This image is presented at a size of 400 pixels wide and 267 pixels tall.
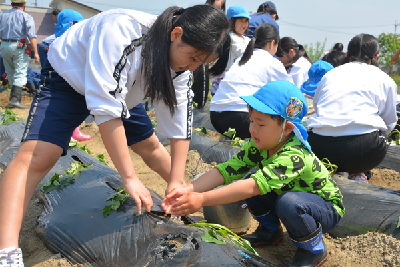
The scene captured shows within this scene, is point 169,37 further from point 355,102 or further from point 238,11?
point 238,11

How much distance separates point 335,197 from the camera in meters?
1.81

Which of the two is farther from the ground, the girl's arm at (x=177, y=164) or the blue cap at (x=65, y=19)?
the blue cap at (x=65, y=19)

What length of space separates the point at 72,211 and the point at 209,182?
801 mm

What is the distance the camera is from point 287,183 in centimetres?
175

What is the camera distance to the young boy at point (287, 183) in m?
1.62

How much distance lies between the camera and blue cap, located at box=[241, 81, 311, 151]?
1.67 meters

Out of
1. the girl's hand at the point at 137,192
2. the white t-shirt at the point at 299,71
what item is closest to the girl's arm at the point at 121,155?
the girl's hand at the point at 137,192

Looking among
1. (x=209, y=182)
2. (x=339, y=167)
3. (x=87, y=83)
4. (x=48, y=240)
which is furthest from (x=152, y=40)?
(x=339, y=167)

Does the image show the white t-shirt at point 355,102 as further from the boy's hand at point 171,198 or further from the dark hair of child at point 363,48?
the boy's hand at point 171,198

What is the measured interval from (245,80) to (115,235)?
89.7 inches

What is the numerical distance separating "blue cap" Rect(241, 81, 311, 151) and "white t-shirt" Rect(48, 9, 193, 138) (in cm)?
51

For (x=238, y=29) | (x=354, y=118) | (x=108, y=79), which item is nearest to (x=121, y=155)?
(x=108, y=79)

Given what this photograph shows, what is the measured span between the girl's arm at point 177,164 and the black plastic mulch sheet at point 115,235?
0.16 metres

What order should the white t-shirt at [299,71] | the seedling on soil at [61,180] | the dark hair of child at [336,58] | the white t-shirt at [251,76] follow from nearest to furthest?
1. the seedling on soil at [61,180]
2. the white t-shirt at [251,76]
3. the white t-shirt at [299,71]
4. the dark hair of child at [336,58]
